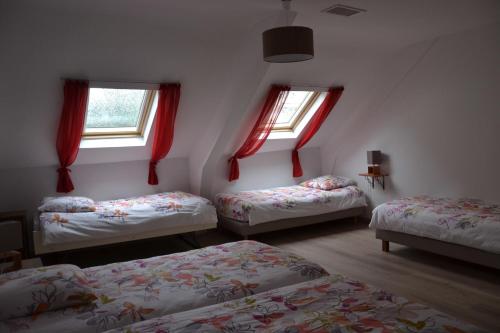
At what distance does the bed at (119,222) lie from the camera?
4.02 m

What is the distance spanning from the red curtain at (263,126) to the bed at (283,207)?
1.55 feet

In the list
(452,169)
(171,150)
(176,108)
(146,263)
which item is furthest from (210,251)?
(452,169)

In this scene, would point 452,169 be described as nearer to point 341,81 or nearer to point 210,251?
point 341,81

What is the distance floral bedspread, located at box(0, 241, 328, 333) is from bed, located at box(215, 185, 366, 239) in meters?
2.04

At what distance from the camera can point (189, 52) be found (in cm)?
430

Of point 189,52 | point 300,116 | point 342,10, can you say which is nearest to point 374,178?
point 300,116

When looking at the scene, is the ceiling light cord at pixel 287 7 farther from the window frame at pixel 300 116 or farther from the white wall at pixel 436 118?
the white wall at pixel 436 118

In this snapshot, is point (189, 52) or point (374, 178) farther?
point (374, 178)

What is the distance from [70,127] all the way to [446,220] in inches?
157

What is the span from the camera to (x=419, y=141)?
17.4 ft

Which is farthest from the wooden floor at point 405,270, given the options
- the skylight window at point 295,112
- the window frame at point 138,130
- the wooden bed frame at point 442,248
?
the window frame at point 138,130

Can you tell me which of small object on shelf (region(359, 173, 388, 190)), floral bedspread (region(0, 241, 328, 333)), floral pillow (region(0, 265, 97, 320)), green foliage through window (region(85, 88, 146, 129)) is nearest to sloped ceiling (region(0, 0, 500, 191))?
green foliage through window (region(85, 88, 146, 129))

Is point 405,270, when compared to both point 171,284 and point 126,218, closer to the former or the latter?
point 171,284

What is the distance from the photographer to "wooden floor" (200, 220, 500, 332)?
3143 millimetres
